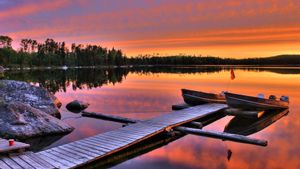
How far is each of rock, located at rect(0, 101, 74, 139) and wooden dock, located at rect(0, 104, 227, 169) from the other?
369cm

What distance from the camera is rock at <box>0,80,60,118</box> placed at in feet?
65.3

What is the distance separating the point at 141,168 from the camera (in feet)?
37.2

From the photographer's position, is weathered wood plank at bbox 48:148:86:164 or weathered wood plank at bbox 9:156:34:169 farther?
weathered wood plank at bbox 48:148:86:164

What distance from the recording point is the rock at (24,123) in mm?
14336

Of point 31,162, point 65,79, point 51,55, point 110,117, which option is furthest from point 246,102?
point 51,55

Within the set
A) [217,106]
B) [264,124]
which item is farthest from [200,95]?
[264,124]

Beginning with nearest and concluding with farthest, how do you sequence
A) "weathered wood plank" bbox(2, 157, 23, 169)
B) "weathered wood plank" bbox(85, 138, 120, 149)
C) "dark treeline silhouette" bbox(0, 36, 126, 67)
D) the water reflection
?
1. "weathered wood plank" bbox(2, 157, 23, 169)
2. "weathered wood plank" bbox(85, 138, 120, 149)
3. the water reflection
4. "dark treeline silhouette" bbox(0, 36, 126, 67)

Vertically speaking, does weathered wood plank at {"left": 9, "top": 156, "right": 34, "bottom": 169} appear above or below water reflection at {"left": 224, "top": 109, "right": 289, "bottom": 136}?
above

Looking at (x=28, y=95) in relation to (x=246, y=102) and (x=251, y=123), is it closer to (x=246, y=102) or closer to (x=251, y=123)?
(x=251, y=123)

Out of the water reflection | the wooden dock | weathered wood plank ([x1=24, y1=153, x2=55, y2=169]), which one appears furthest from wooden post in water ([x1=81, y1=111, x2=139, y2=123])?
weathered wood plank ([x1=24, y1=153, x2=55, y2=169])

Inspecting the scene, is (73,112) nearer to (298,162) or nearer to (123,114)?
(123,114)

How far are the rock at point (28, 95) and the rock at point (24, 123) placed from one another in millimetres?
4153

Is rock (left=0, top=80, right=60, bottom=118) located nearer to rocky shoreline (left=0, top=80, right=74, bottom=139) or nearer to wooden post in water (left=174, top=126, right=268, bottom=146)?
rocky shoreline (left=0, top=80, right=74, bottom=139)

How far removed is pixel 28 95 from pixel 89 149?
11.0 m
